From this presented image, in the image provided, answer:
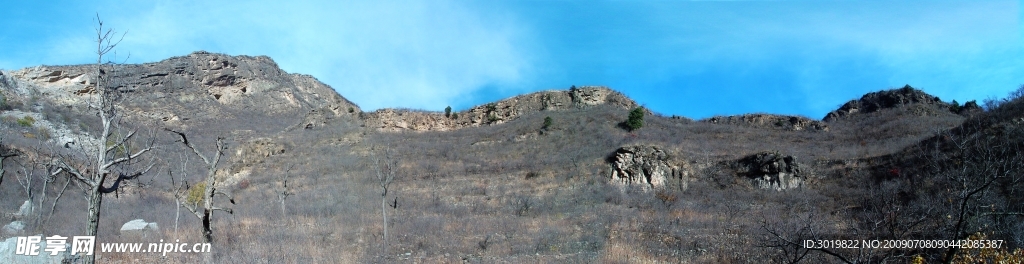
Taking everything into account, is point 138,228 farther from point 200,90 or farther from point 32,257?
point 200,90

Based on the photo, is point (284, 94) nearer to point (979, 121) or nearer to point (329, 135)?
point (329, 135)

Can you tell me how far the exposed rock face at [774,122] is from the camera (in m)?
43.5

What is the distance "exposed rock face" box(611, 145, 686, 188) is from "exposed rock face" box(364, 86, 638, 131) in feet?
62.0

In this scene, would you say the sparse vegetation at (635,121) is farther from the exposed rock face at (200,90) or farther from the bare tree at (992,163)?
the exposed rock face at (200,90)

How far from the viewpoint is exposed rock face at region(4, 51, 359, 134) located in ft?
185

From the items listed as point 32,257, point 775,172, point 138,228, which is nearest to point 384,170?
point 138,228

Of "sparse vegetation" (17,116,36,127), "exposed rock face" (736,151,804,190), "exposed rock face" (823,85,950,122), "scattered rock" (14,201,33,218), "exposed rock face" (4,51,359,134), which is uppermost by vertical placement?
"exposed rock face" (4,51,359,134)

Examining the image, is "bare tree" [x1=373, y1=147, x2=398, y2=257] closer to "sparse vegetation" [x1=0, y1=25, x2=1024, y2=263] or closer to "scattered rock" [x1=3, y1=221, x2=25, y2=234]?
"sparse vegetation" [x1=0, y1=25, x2=1024, y2=263]

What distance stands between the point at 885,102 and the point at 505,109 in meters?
34.0

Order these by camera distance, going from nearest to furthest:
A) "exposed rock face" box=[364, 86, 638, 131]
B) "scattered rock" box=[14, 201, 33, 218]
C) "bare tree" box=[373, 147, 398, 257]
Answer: "bare tree" box=[373, 147, 398, 257], "scattered rock" box=[14, 201, 33, 218], "exposed rock face" box=[364, 86, 638, 131]

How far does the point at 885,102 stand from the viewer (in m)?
47.8

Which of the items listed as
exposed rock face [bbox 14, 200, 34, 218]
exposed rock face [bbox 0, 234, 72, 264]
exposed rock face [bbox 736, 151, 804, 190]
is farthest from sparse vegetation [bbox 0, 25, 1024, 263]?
exposed rock face [bbox 0, 234, 72, 264]

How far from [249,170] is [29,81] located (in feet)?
129

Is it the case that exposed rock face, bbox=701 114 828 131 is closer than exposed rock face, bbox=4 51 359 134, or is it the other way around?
exposed rock face, bbox=701 114 828 131
